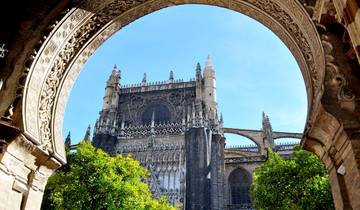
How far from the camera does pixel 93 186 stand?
627 inches

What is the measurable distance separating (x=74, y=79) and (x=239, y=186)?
36.5 m

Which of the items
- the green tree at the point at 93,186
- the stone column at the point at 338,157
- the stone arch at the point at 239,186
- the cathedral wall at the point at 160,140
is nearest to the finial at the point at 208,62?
the cathedral wall at the point at 160,140

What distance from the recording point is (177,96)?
156 feet

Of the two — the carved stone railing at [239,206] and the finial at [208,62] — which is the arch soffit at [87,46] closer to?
the carved stone railing at [239,206]

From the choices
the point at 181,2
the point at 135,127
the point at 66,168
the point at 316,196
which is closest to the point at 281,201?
the point at 316,196

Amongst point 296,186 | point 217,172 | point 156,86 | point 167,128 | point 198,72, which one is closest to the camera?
point 296,186

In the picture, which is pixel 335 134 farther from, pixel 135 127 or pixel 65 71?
pixel 135 127

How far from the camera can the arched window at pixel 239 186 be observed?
39497 millimetres

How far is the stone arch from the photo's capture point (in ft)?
129

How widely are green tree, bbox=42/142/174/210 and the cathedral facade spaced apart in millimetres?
18327

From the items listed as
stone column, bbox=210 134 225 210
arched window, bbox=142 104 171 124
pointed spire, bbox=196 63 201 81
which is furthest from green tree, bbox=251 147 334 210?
pointed spire, bbox=196 63 201 81

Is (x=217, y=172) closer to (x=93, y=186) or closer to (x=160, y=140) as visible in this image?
(x=160, y=140)

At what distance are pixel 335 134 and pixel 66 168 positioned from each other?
16.9 m

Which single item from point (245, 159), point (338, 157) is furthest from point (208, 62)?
point (338, 157)
